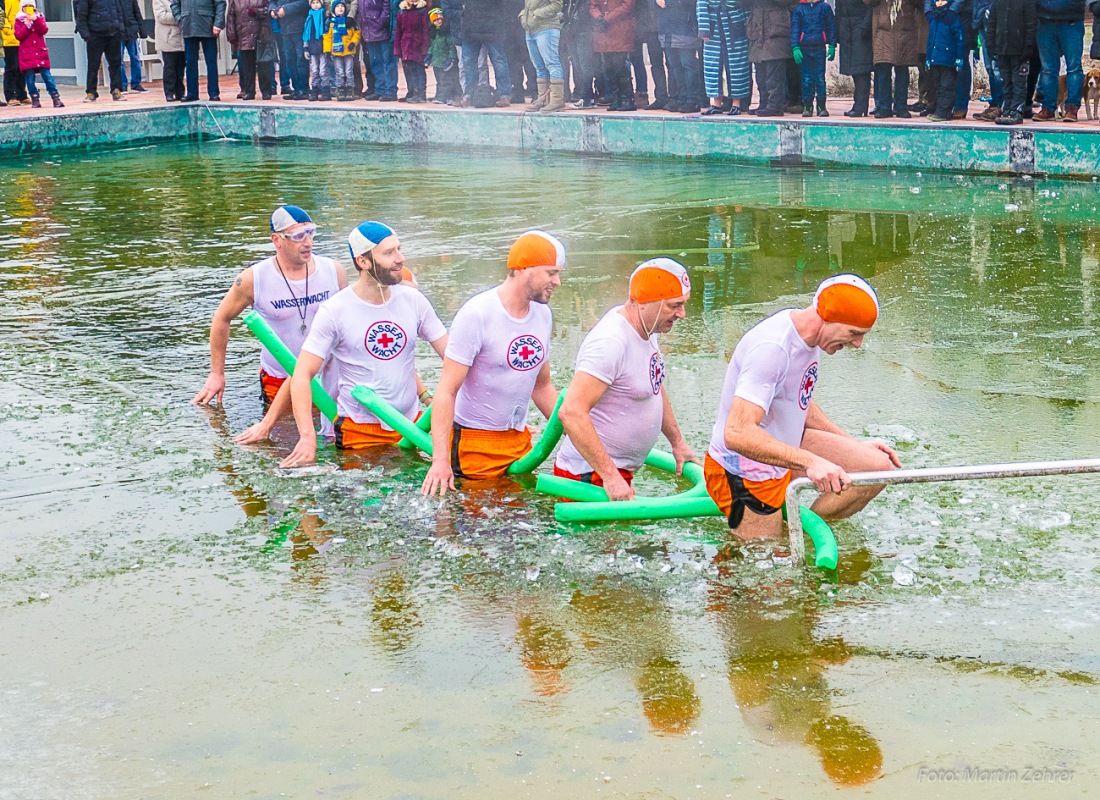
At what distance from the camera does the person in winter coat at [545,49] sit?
1820cm

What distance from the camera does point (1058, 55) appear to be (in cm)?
1489

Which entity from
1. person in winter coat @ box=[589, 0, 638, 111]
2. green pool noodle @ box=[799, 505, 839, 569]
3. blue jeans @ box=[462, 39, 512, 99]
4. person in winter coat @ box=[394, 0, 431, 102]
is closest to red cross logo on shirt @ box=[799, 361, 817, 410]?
green pool noodle @ box=[799, 505, 839, 569]

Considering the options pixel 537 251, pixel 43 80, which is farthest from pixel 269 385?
pixel 43 80

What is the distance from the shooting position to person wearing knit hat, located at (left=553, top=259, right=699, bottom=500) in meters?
5.83

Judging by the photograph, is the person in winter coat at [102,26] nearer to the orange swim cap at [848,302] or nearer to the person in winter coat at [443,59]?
the person in winter coat at [443,59]

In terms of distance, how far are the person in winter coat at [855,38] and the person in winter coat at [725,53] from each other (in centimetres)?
117

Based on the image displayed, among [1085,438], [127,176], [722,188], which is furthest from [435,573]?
[127,176]

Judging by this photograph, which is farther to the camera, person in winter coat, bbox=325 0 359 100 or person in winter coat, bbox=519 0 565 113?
person in winter coat, bbox=325 0 359 100

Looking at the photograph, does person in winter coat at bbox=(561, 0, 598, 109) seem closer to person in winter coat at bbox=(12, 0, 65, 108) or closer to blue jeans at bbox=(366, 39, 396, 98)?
blue jeans at bbox=(366, 39, 396, 98)

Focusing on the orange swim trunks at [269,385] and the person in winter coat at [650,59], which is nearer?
the orange swim trunks at [269,385]

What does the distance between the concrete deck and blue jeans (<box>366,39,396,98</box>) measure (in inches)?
21.8

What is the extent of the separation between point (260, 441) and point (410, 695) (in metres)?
3.19

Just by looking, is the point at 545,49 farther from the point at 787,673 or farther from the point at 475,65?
the point at 787,673

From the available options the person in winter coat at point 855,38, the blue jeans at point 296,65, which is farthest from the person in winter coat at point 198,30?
the person in winter coat at point 855,38
